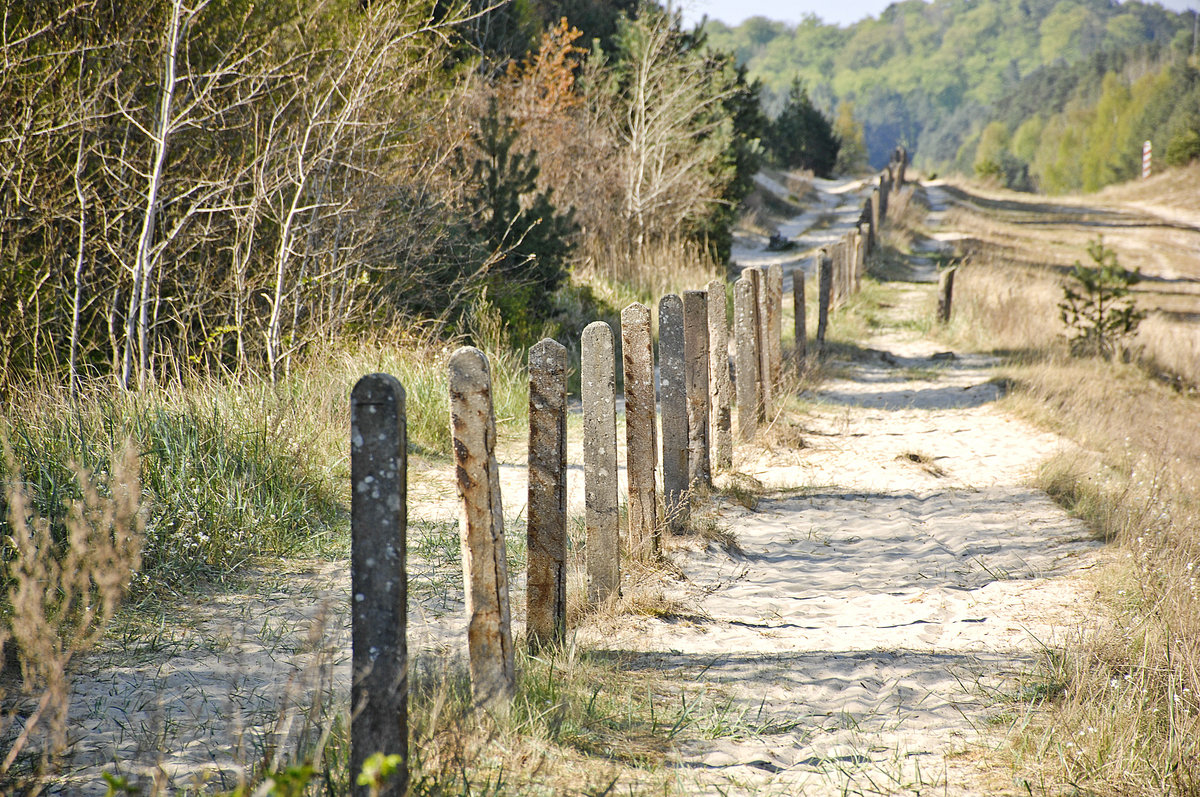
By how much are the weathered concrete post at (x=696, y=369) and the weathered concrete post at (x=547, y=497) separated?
1.70 m

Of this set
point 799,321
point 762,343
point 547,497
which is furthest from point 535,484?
point 799,321

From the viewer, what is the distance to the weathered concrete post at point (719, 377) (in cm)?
523

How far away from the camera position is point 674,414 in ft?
14.3

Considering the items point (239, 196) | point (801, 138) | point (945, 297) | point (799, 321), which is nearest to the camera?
point (239, 196)

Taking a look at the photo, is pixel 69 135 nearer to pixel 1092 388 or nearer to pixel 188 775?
pixel 188 775

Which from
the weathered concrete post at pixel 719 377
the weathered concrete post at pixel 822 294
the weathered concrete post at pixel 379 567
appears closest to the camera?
the weathered concrete post at pixel 379 567

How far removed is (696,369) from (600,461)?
4.40 ft

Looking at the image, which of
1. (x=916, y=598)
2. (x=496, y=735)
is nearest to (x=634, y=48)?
(x=916, y=598)

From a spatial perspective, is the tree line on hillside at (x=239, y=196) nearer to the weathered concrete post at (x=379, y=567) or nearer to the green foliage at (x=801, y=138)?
the weathered concrete post at (x=379, y=567)

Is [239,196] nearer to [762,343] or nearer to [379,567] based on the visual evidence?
[762,343]

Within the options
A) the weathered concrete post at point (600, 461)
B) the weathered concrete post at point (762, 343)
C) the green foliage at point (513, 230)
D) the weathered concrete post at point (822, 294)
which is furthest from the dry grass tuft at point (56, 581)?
the weathered concrete post at point (822, 294)

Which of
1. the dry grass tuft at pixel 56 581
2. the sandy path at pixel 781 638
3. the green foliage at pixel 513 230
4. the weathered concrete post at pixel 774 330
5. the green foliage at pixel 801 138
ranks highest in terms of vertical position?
the green foliage at pixel 801 138

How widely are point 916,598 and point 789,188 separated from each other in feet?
Answer: 107

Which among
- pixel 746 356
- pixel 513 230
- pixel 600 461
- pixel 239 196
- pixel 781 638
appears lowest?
pixel 781 638
